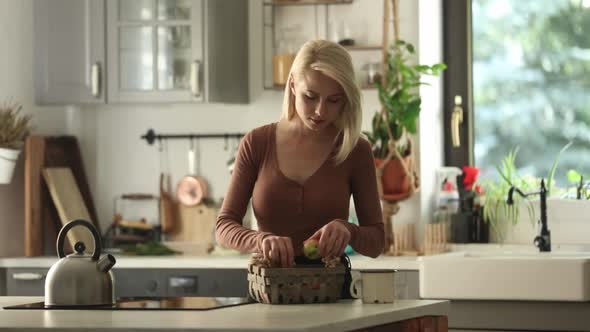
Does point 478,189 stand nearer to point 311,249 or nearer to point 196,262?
point 196,262

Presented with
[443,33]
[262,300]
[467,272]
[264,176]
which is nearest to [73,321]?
[262,300]

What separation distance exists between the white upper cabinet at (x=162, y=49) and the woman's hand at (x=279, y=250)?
223cm

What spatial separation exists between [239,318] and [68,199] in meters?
2.92

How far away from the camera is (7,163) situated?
4973 millimetres

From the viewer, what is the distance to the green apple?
2.82m

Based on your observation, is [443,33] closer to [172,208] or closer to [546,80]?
[546,80]

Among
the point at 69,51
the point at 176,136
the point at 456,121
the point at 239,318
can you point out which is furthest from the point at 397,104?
the point at 239,318

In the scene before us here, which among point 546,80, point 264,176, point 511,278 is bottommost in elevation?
point 511,278

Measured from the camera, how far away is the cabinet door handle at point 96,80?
511cm

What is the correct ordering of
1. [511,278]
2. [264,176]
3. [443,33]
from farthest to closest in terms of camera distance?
[443,33] → [511,278] → [264,176]

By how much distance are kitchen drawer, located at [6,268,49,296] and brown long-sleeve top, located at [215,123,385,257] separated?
2.11 meters

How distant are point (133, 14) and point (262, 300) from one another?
2512mm

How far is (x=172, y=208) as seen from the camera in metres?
5.38

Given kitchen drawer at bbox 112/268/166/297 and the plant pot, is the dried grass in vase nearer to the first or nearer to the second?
kitchen drawer at bbox 112/268/166/297
